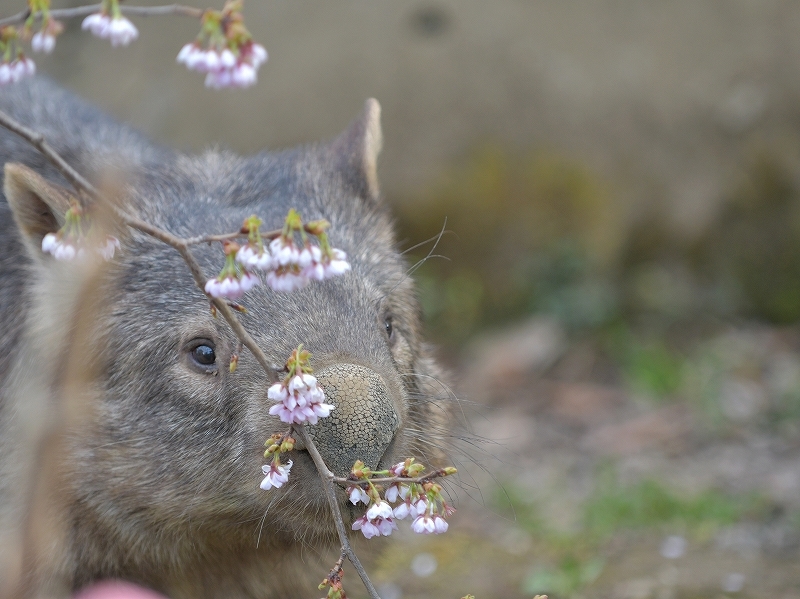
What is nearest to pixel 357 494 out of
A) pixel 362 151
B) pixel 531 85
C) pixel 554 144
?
pixel 362 151

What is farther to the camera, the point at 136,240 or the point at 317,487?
the point at 136,240

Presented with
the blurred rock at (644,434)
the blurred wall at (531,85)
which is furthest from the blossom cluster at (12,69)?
the blurred wall at (531,85)

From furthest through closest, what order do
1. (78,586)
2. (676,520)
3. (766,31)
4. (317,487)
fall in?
(766,31) < (676,520) < (78,586) < (317,487)

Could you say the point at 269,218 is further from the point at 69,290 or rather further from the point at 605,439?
the point at 605,439

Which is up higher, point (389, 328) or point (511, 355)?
point (511, 355)

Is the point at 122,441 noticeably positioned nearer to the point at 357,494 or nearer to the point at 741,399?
the point at 357,494

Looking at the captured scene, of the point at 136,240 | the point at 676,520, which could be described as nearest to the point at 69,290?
the point at 136,240

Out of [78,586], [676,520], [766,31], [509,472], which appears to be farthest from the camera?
[766,31]

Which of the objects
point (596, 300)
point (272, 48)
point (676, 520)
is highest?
point (272, 48)
